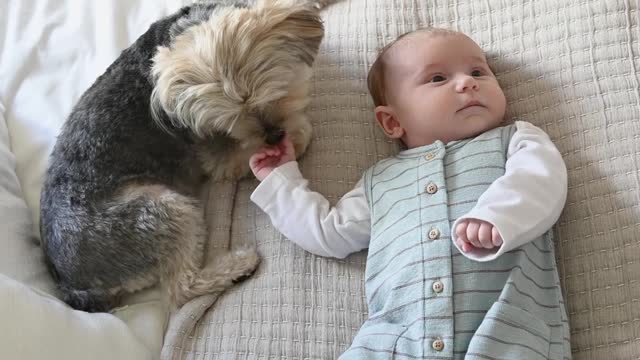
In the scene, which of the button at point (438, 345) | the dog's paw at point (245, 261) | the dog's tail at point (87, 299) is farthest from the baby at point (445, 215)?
the dog's tail at point (87, 299)

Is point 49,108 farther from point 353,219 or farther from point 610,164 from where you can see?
point 610,164

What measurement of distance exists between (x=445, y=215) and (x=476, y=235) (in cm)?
13

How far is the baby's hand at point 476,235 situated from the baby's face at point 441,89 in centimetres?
32

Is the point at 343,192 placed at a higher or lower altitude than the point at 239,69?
lower

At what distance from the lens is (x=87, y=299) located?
1.67m

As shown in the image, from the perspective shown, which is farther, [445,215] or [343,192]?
[343,192]

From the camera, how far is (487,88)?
1.61 m

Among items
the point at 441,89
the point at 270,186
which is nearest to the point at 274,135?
the point at 270,186

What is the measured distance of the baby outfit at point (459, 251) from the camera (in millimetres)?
1341

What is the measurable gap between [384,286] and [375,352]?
0.16 metres

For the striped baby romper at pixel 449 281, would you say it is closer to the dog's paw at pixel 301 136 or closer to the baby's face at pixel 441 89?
the baby's face at pixel 441 89

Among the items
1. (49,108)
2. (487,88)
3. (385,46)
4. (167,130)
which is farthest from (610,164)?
(49,108)

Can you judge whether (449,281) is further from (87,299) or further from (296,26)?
(87,299)

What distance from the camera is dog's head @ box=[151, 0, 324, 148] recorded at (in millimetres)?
1576
